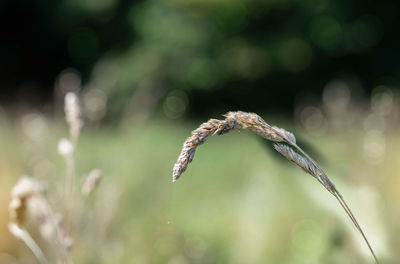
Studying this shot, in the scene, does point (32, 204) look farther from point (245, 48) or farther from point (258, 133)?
point (245, 48)

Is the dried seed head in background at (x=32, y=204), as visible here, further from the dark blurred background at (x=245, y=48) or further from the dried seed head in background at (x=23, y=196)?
the dark blurred background at (x=245, y=48)

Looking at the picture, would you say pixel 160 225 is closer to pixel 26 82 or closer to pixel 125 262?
pixel 125 262

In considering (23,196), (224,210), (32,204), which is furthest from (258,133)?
(224,210)

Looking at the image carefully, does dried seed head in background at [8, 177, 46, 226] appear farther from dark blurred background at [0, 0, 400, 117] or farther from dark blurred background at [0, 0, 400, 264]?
dark blurred background at [0, 0, 400, 117]

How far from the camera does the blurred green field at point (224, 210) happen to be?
1877 mm

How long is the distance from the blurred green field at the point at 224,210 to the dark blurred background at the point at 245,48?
7.66 metres

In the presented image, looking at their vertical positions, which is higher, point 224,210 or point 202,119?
point 202,119

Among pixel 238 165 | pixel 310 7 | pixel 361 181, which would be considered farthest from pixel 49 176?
pixel 310 7

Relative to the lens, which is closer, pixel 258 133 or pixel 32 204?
pixel 258 133

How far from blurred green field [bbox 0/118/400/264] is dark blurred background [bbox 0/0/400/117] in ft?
25.1

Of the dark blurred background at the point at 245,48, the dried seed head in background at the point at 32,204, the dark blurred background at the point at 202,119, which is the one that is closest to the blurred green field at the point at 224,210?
the dark blurred background at the point at 202,119

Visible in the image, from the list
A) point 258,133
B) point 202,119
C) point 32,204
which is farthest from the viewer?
point 202,119

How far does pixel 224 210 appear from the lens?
3.32 metres

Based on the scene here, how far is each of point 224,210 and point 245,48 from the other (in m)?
9.38
